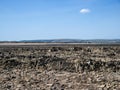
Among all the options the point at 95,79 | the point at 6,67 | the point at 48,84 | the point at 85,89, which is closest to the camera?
the point at 85,89

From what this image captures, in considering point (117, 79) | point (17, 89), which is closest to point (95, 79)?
point (117, 79)

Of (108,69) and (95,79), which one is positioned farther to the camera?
(108,69)

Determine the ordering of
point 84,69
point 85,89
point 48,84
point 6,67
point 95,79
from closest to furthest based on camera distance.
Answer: point 85,89
point 48,84
point 95,79
point 84,69
point 6,67

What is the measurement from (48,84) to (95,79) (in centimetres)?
246

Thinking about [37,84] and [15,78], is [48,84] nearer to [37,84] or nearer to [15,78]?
[37,84]

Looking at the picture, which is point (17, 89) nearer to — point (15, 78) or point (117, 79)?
point (15, 78)

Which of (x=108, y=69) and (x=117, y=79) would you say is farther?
(x=108, y=69)

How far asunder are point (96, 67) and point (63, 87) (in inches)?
220

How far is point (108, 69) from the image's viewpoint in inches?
552

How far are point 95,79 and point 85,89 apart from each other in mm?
1776

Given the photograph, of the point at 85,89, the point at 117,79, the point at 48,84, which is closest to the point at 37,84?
the point at 48,84

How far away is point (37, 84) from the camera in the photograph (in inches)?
400

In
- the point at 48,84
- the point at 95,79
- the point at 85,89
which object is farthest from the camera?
the point at 95,79

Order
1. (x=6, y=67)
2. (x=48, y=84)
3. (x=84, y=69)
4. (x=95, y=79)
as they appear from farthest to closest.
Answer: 1. (x=6, y=67)
2. (x=84, y=69)
3. (x=95, y=79)
4. (x=48, y=84)
